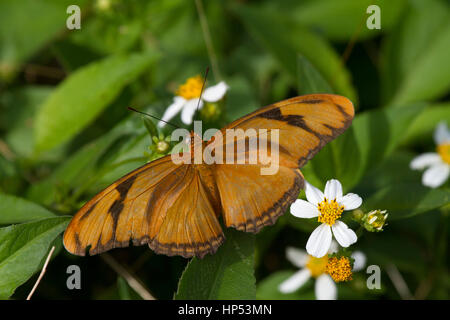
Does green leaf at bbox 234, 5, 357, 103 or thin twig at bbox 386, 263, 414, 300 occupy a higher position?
green leaf at bbox 234, 5, 357, 103

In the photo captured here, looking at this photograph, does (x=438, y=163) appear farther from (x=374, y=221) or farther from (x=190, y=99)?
(x=190, y=99)

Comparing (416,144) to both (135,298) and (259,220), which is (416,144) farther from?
(135,298)

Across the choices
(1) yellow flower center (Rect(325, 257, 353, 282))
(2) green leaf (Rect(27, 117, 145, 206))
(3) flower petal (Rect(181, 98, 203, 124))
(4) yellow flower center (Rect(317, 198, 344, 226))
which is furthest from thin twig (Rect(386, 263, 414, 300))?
(2) green leaf (Rect(27, 117, 145, 206))

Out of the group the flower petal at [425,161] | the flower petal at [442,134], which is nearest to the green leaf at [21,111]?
the flower petal at [425,161]

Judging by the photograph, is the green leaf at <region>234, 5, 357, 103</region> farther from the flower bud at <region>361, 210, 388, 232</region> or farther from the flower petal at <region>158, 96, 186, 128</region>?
the flower bud at <region>361, 210, 388, 232</region>

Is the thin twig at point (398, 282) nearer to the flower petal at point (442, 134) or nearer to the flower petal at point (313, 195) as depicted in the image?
the flower petal at point (442, 134)
